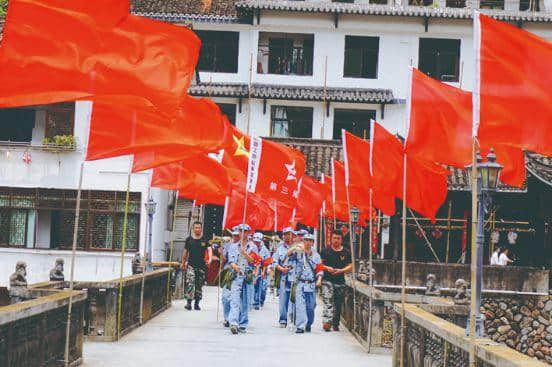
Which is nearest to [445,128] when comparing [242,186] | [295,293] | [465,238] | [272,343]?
[272,343]

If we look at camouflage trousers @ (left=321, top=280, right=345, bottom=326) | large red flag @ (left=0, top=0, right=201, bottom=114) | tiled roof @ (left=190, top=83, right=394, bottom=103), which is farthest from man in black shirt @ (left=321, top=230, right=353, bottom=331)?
tiled roof @ (left=190, top=83, right=394, bottom=103)

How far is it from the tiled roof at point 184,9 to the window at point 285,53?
1.93m

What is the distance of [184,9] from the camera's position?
136 ft

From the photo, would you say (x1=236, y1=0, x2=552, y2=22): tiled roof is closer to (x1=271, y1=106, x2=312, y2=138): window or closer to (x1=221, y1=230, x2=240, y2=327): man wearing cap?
(x1=271, y1=106, x2=312, y2=138): window

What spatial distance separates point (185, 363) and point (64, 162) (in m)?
21.8

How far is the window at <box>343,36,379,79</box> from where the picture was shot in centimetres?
4166

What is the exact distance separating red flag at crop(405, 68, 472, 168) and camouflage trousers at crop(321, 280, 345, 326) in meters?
7.59

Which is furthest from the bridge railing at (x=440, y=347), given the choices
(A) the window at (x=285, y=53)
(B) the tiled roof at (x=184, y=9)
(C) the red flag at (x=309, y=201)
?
(B) the tiled roof at (x=184, y=9)

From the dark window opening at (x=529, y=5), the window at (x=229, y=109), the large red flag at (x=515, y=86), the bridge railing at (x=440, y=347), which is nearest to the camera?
the bridge railing at (x=440, y=347)

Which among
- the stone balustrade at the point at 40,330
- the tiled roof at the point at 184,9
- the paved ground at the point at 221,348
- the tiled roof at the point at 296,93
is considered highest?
the tiled roof at the point at 184,9

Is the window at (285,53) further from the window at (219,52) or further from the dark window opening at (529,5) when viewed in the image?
the dark window opening at (529,5)

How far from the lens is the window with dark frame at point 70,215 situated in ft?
113

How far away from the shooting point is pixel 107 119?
13828 millimetres

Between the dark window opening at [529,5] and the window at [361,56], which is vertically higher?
the dark window opening at [529,5]
